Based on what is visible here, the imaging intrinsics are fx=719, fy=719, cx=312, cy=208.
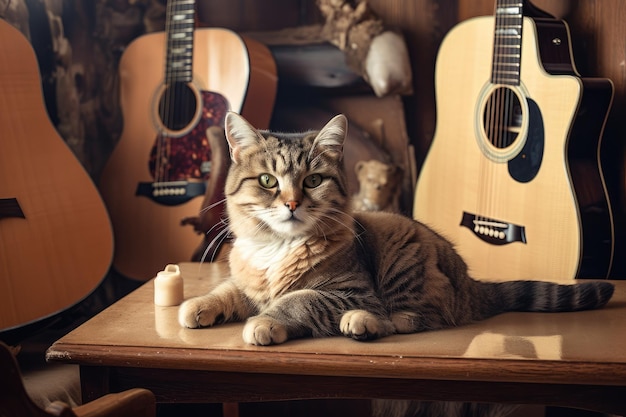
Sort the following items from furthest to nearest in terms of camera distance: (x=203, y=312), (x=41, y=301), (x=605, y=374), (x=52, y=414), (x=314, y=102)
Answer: (x=314, y=102) → (x=41, y=301) → (x=203, y=312) → (x=605, y=374) → (x=52, y=414)

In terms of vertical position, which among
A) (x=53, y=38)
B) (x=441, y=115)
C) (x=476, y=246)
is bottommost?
(x=476, y=246)

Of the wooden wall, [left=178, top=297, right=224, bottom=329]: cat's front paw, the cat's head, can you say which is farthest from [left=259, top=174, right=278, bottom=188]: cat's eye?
the wooden wall

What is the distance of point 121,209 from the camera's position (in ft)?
7.27

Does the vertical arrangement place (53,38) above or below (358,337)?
above

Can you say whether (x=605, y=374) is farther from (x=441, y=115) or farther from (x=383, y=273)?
(x=441, y=115)

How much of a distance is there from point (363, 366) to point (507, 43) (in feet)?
3.85

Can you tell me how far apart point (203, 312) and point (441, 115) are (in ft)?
3.68

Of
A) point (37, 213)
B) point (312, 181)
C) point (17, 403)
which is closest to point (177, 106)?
point (37, 213)

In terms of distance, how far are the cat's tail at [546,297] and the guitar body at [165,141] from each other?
1.00m

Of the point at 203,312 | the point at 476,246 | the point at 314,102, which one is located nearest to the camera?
the point at 203,312

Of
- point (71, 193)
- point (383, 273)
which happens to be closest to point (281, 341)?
point (383, 273)

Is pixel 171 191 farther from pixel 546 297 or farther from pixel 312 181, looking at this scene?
pixel 546 297

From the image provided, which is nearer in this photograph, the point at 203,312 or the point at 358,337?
the point at 358,337

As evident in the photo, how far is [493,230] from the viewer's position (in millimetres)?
1948
